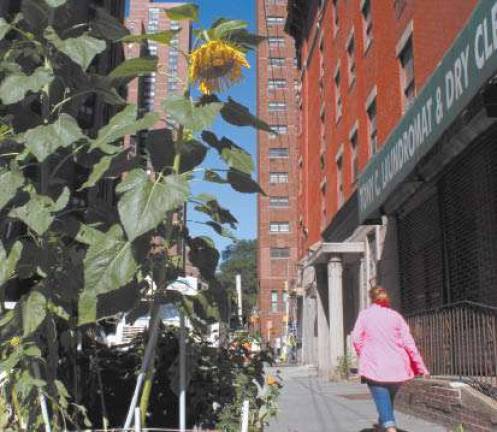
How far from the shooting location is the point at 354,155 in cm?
2338

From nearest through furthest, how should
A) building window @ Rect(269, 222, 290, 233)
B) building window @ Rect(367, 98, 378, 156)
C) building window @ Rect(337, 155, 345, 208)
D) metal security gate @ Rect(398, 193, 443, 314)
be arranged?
metal security gate @ Rect(398, 193, 443, 314) < building window @ Rect(367, 98, 378, 156) < building window @ Rect(337, 155, 345, 208) < building window @ Rect(269, 222, 290, 233)

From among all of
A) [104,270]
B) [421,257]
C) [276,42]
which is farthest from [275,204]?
[104,270]

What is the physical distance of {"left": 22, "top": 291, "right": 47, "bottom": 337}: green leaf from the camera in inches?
109

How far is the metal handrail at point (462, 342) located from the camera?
8.41 meters

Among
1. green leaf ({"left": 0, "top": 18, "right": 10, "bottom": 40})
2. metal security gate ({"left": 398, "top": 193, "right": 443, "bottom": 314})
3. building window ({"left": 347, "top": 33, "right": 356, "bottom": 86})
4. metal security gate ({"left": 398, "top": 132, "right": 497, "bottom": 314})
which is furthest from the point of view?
building window ({"left": 347, "top": 33, "right": 356, "bottom": 86})

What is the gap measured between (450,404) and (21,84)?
301 inches

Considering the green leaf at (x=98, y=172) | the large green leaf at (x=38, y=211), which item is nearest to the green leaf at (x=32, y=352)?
the large green leaf at (x=38, y=211)

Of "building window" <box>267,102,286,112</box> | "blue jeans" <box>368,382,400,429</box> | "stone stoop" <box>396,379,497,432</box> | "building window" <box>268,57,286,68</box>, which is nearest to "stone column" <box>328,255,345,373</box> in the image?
"stone stoop" <box>396,379,497,432</box>

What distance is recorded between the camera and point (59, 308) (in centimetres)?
304

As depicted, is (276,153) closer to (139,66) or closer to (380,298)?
(380,298)

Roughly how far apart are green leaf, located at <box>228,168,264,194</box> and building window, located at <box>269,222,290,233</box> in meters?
72.7

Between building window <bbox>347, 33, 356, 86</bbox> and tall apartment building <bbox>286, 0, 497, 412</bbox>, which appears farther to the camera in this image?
building window <bbox>347, 33, 356, 86</bbox>

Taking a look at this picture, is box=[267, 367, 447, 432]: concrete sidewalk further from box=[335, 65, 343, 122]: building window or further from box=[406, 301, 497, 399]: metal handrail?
box=[335, 65, 343, 122]: building window

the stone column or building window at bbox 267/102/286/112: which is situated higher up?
building window at bbox 267/102/286/112
